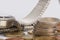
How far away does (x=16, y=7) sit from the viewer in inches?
48.2

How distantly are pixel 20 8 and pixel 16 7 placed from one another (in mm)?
33

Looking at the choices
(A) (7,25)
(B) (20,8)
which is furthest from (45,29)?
(B) (20,8)

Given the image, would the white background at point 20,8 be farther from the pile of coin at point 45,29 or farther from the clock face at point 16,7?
the pile of coin at point 45,29

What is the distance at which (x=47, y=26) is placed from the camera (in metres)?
0.71

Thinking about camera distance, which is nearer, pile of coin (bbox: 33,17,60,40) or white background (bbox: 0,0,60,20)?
pile of coin (bbox: 33,17,60,40)

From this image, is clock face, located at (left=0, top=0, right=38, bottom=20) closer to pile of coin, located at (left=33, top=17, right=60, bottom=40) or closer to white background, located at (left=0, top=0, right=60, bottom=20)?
white background, located at (left=0, top=0, right=60, bottom=20)

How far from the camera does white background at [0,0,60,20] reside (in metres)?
1.17

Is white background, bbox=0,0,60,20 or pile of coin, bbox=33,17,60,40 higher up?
white background, bbox=0,0,60,20

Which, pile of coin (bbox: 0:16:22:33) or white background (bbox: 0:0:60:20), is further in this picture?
white background (bbox: 0:0:60:20)

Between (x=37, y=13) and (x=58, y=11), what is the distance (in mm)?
497

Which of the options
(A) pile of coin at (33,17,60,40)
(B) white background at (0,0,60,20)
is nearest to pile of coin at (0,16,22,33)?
(A) pile of coin at (33,17,60,40)

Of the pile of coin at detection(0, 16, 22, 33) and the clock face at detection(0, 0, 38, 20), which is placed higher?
the clock face at detection(0, 0, 38, 20)

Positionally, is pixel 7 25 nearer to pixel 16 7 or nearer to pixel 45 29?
pixel 45 29

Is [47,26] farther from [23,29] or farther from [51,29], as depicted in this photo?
[23,29]
